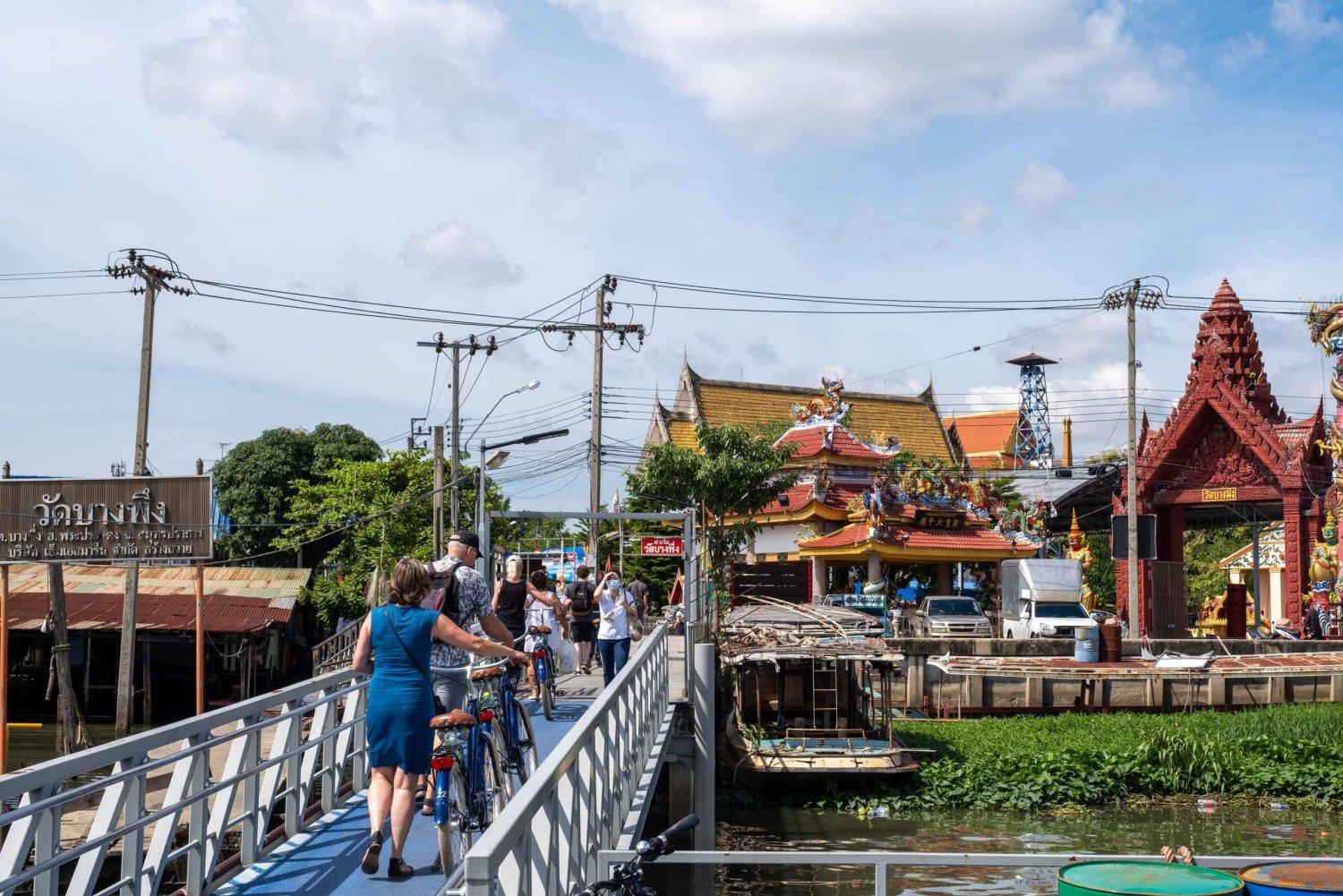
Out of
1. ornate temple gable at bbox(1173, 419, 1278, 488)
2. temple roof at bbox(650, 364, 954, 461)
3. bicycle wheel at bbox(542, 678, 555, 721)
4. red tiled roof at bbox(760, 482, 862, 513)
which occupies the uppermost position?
temple roof at bbox(650, 364, 954, 461)

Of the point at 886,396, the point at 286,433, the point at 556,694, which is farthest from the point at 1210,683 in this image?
the point at 286,433

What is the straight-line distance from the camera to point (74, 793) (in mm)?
5984

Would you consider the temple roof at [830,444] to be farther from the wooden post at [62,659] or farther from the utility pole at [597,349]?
the wooden post at [62,659]

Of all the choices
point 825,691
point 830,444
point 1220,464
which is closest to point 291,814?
point 825,691

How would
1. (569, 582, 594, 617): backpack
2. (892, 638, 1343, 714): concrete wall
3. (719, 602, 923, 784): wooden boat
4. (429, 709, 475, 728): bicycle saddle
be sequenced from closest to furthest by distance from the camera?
1. (429, 709, 475, 728): bicycle saddle
2. (569, 582, 594, 617): backpack
3. (719, 602, 923, 784): wooden boat
4. (892, 638, 1343, 714): concrete wall

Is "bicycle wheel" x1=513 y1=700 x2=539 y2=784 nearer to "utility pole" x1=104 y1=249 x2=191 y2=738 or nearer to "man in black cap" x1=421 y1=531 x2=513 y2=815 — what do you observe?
"man in black cap" x1=421 y1=531 x2=513 y2=815

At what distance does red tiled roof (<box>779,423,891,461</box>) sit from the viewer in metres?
43.2

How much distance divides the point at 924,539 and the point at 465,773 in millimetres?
34674

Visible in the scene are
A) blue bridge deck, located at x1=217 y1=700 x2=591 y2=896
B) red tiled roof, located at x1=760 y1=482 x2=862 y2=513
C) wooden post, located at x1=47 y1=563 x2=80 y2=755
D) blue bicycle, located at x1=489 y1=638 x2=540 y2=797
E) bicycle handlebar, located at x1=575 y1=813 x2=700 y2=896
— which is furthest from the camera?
red tiled roof, located at x1=760 y1=482 x2=862 y2=513

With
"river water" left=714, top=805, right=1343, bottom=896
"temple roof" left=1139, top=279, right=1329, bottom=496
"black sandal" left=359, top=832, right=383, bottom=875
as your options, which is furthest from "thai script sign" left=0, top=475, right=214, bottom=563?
"temple roof" left=1139, top=279, right=1329, bottom=496

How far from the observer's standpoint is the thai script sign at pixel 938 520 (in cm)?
4150

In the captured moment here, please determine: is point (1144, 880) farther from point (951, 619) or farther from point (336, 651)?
point (951, 619)

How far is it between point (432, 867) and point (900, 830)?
1279 centimetres

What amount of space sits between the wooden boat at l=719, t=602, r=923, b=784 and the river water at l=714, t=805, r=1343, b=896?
725 mm
